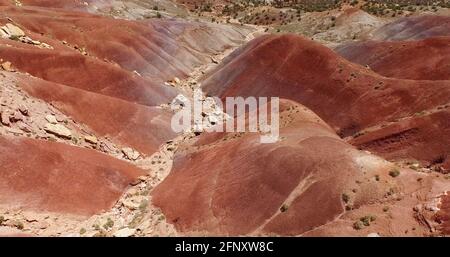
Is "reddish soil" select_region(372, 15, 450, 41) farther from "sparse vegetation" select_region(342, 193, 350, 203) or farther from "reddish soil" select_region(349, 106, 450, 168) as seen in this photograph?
"sparse vegetation" select_region(342, 193, 350, 203)

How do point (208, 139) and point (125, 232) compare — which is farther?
point (208, 139)

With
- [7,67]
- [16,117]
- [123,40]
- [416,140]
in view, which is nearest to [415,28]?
[416,140]

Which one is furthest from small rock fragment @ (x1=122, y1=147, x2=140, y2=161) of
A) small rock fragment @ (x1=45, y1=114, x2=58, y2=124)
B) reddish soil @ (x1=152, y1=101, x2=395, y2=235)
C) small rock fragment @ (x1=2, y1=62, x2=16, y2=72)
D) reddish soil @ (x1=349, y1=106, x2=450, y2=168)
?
reddish soil @ (x1=349, y1=106, x2=450, y2=168)

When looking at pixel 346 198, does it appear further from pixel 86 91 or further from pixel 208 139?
pixel 86 91

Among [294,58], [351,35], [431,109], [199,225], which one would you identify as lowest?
[199,225]
